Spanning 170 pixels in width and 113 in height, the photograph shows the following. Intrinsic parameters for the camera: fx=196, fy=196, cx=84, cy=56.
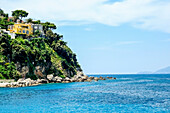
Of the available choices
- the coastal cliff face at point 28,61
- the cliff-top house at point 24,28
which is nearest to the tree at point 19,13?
A: the cliff-top house at point 24,28

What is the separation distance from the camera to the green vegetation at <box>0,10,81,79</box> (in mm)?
70625

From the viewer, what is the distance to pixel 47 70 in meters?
85.5

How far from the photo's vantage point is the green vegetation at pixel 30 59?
232 ft

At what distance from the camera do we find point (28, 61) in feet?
250

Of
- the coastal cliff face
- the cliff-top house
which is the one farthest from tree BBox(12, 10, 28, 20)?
the coastal cliff face

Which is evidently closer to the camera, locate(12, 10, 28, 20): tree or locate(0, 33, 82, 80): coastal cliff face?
locate(0, 33, 82, 80): coastal cliff face

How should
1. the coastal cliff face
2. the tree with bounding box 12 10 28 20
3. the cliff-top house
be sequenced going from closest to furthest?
the coastal cliff face → the cliff-top house → the tree with bounding box 12 10 28 20

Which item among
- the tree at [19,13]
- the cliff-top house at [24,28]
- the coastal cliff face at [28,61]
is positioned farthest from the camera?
the tree at [19,13]

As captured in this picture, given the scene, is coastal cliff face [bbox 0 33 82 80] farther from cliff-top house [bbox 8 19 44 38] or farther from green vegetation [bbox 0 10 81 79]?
cliff-top house [bbox 8 19 44 38]

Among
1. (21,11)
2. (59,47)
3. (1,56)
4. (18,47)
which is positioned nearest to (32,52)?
(18,47)

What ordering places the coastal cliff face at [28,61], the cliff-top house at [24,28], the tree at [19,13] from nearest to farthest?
the coastal cliff face at [28,61], the cliff-top house at [24,28], the tree at [19,13]

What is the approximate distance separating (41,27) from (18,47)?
36.5 m

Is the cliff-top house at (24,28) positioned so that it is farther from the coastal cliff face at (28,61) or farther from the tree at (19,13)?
the tree at (19,13)

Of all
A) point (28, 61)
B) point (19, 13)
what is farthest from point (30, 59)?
point (19, 13)
